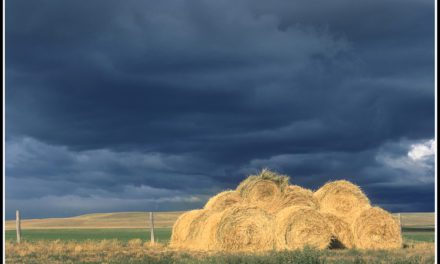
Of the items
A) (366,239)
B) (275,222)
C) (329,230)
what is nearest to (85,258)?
(275,222)

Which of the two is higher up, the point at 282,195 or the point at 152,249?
the point at 282,195

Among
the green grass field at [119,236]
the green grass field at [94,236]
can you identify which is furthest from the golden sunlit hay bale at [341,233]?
the green grass field at [94,236]

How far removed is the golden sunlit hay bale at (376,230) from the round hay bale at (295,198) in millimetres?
2132

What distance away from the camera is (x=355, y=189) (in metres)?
27.1

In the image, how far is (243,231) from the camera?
22.6 meters

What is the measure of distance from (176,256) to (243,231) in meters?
3.40

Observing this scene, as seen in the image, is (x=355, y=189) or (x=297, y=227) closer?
(x=297, y=227)

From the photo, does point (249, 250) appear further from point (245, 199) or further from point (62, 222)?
point (62, 222)

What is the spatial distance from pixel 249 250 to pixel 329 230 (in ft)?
10.5

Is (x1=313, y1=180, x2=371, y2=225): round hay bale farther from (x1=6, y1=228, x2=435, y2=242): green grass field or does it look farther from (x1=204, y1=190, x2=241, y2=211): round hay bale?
(x1=6, y1=228, x2=435, y2=242): green grass field

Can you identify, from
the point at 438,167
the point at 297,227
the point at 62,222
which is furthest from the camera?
the point at 62,222

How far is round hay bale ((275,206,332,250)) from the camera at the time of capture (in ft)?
73.7

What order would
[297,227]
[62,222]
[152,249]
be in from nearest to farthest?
[297,227]
[152,249]
[62,222]

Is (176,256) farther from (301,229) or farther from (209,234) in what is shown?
(301,229)
